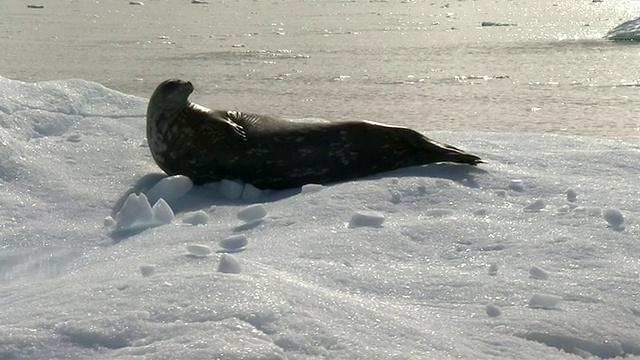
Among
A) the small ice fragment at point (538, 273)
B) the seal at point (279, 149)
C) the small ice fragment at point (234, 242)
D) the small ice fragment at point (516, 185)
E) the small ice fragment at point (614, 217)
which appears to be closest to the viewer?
the small ice fragment at point (538, 273)

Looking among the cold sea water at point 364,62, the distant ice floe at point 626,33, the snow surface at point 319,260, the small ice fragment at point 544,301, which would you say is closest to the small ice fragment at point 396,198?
the snow surface at point 319,260

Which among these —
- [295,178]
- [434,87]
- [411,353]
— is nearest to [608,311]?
[411,353]

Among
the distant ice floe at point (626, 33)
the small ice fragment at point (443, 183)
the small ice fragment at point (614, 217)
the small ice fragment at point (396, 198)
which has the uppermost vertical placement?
the distant ice floe at point (626, 33)

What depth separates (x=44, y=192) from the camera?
3.76 meters

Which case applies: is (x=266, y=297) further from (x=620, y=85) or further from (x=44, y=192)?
(x=620, y=85)

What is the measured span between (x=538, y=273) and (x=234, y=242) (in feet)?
3.08

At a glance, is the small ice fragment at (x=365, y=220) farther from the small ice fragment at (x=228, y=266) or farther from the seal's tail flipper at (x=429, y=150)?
the seal's tail flipper at (x=429, y=150)

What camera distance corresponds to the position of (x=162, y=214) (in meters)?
3.38

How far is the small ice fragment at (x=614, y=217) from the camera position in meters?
3.11

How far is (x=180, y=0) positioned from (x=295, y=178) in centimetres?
1735

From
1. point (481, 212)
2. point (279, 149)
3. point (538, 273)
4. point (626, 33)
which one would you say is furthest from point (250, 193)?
point (626, 33)

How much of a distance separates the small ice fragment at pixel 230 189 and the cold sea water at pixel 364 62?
9.20 feet

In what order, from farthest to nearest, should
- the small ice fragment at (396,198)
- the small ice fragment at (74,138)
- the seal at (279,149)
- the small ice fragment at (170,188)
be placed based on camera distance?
the small ice fragment at (74,138) < the seal at (279,149) < the small ice fragment at (170,188) < the small ice fragment at (396,198)

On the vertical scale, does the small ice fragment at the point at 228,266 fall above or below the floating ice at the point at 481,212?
above
